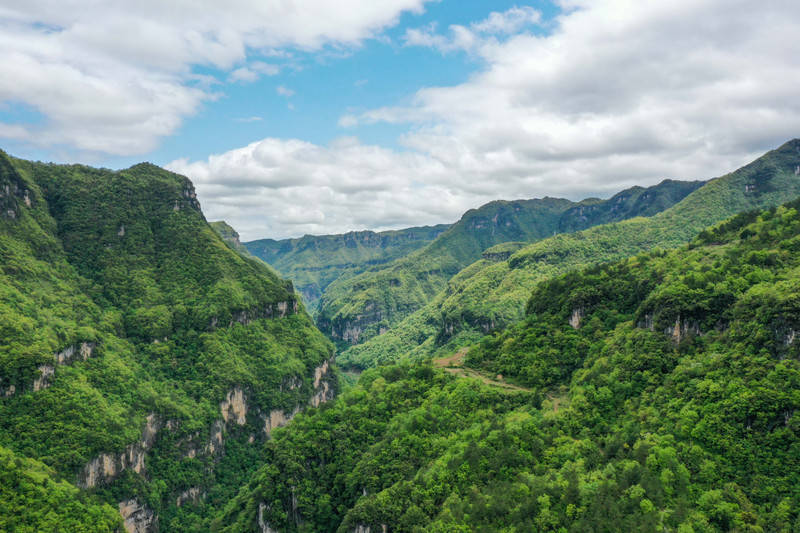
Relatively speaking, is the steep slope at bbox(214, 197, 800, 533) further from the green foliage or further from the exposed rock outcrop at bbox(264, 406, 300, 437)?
the exposed rock outcrop at bbox(264, 406, 300, 437)

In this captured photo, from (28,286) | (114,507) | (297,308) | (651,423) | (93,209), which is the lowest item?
(114,507)

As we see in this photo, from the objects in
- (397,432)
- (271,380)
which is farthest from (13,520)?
(271,380)

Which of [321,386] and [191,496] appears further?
[321,386]

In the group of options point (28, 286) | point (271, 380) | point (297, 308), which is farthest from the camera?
point (297, 308)

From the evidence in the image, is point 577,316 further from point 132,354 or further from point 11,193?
point 11,193

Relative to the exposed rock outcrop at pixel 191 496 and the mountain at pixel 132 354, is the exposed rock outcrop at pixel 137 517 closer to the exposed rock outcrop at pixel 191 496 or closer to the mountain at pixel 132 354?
the mountain at pixel 132 354

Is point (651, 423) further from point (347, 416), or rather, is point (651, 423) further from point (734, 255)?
point (347, 416)

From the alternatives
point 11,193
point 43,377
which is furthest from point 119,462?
point 11,193
